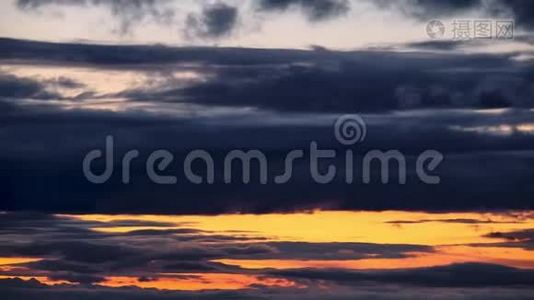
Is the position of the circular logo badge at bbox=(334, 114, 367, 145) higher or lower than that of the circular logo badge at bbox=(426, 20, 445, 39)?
lower

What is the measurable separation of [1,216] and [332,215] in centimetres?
204

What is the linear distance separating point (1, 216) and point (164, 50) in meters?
1.43

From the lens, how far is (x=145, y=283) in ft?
52.8

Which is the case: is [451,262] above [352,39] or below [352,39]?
below

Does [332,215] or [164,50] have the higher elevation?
[164,50]

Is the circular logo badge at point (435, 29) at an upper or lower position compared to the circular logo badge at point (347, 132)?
upper

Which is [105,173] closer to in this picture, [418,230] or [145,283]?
[145,283]

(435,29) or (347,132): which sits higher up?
(435,29)

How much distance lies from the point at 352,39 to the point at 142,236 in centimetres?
177

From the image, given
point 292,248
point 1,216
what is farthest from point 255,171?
point 1,216

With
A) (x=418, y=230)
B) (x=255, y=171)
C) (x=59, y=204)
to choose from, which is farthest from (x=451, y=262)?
(x=59, y=204)

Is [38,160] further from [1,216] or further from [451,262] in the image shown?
[451,262]

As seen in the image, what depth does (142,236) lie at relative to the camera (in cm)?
1612

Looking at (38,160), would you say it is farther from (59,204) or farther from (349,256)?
(349,256)
